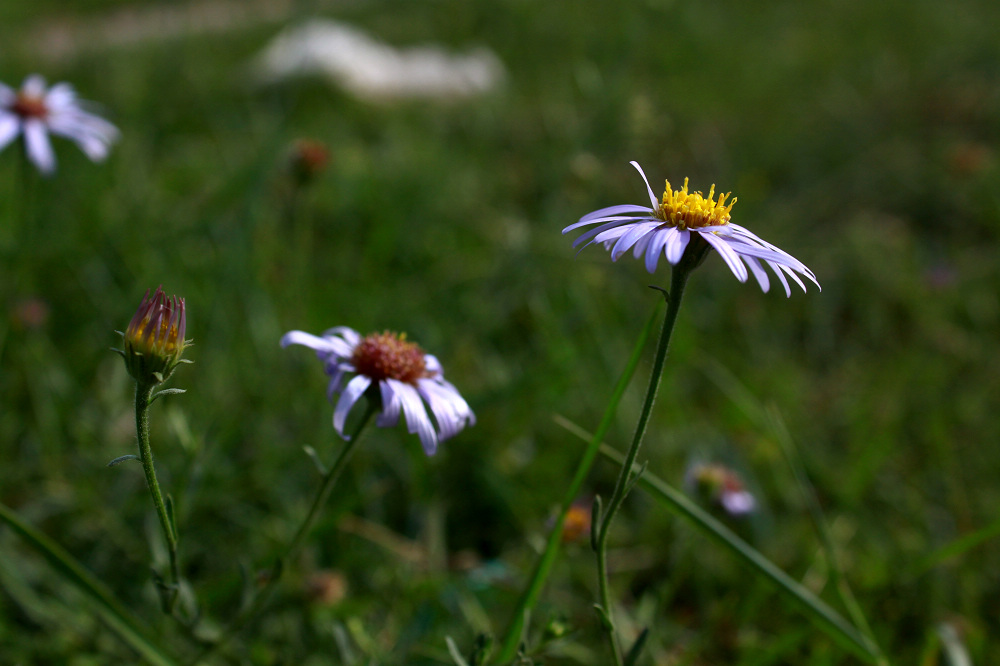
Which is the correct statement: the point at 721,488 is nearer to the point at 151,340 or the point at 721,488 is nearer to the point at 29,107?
the point at 151,340

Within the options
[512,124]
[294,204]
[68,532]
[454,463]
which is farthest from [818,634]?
[512,124]

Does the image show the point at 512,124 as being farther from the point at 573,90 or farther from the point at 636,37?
the point at 636,37

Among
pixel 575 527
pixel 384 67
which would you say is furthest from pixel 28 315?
pixel 384 67

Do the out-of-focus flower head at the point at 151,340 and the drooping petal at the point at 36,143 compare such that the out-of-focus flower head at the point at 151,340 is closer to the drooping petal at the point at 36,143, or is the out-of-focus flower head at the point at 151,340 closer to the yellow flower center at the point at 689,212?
the yellow flower center at the point at 689,212

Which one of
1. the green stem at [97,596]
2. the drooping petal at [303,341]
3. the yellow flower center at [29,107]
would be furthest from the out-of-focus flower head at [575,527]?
the yellow flower center at [29,107]

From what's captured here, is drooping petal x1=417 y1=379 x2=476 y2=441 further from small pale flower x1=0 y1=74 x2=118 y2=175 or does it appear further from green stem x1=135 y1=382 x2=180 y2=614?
small pale flower x1=0 y1=74 x2=118 y2=175

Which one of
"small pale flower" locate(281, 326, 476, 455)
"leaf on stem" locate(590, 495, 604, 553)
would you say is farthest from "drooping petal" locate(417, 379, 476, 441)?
"leaf on stem" locate(590, 495, 604, 553)
